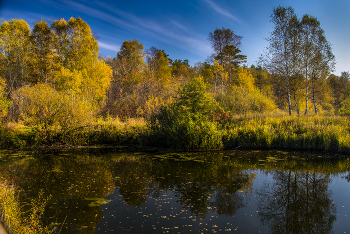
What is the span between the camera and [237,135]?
42.3ft

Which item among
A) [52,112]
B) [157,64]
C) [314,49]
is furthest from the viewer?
[157,64]

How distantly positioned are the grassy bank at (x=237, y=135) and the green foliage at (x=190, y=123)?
33.9 inches

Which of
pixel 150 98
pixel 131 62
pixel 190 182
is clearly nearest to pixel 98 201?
pixel 190 182

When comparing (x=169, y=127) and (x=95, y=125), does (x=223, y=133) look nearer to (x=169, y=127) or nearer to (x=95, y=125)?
(x=169, y=127)

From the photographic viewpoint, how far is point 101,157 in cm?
1020

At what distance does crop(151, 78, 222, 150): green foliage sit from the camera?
38.1 ft

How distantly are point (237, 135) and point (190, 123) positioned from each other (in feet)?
11.0

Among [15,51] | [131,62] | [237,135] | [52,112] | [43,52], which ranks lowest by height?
[237,135]

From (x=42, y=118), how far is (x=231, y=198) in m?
10.4

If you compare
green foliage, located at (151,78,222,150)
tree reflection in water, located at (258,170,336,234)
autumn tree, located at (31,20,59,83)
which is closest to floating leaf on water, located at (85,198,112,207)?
tree reflection in water, located at (258,170,336,234)

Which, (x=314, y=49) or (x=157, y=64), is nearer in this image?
(x=314, y=49)

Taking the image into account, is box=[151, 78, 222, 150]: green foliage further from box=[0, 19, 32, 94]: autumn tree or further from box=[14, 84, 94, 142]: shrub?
box=[0, 19, 32, 94]: autumn tree

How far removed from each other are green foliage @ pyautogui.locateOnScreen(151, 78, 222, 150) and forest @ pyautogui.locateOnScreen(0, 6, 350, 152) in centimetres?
6

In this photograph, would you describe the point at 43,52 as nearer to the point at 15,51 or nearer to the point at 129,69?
the point at 15,51
